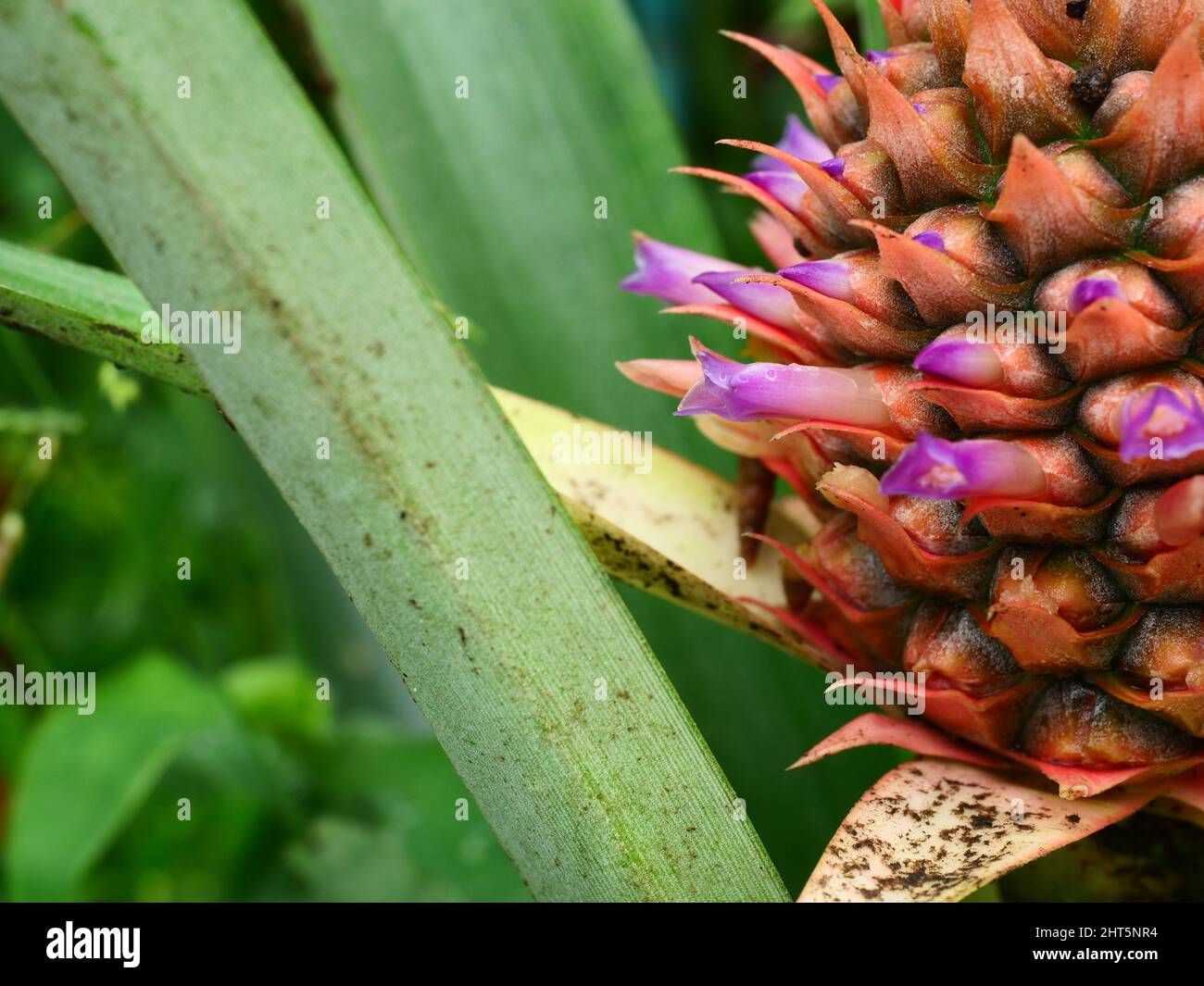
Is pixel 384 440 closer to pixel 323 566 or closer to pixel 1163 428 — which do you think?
pixel 1163 428

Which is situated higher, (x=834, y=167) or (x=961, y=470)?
(x=834, y=167)

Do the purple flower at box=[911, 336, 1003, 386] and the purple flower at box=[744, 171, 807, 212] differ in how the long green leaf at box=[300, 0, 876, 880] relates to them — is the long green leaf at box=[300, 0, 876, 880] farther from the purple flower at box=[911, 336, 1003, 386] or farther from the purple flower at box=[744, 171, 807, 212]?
the purple flower at box=[911, 336, 1003, 386]

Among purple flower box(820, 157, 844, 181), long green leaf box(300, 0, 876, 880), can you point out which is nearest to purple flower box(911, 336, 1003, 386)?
purple flower box(820, 157, 844, 181)

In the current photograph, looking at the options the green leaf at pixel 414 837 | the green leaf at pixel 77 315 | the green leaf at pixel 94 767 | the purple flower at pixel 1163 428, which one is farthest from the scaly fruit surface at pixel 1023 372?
the green leaf at pixel 94 767

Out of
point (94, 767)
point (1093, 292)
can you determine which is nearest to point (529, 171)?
point (1093, 292)

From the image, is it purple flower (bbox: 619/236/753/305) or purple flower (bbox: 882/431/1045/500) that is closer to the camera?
purple flower (bbox: 882/431/1045/500)

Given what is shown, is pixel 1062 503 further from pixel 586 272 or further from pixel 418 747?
pixel 418 747
